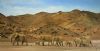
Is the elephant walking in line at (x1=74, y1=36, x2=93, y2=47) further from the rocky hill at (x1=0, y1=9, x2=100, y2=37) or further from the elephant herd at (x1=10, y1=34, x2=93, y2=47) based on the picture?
the rocky hill at (x1=0, y1=9, x2=100, y2=37)

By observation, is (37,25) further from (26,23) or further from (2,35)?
(2,35)

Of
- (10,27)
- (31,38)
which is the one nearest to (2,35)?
(31,38)

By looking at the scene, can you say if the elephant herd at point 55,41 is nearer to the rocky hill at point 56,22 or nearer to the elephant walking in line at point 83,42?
the elephant walking in line at point 83,42

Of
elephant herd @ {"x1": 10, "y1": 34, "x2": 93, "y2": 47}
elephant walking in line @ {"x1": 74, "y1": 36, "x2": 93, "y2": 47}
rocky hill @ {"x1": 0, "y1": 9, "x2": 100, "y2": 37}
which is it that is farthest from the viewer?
rocky hill @ {"x1": 0, "y1": 9, "x2": 100, "y2": 37}

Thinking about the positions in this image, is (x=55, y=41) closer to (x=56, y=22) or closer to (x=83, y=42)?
(x=83, y=42)

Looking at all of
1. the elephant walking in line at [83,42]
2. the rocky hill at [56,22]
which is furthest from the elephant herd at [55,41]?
the rocky hill at [56,22]

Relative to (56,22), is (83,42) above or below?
below

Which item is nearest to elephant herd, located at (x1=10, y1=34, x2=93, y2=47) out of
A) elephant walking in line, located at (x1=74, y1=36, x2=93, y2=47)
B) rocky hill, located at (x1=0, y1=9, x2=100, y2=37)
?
elephant walking in line, located at (x1=74, y1=36, x2=93, y2=47)

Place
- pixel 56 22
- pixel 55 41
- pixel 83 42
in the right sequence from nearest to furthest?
pixel 83 42 → pixel 55 41 → pixel 56 22

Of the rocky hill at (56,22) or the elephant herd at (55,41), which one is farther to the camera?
the rocky hill at (56,22)

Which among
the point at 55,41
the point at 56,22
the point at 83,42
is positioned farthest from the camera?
the point at 56,22

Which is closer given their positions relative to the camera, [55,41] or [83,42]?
[83,42]

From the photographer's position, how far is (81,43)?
69.6ft

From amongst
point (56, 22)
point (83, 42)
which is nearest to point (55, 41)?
point (83, 42)
